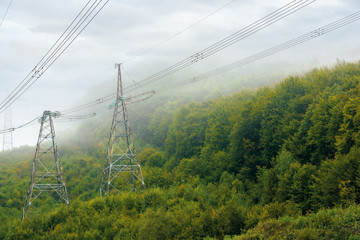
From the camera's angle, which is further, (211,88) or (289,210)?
(211,88)

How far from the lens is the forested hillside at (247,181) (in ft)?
92.4

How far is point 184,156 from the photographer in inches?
2660

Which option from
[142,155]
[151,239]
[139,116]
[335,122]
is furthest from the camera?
[139,116]

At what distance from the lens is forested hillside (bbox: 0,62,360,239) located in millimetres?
28156

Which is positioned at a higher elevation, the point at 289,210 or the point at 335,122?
the point at 335,122

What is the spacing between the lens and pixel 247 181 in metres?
46.2

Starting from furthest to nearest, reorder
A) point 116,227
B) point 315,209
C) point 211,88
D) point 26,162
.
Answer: point 211,88 → point 26,162 → point 116,227 → point 315,209

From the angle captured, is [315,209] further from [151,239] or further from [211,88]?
[211,88]

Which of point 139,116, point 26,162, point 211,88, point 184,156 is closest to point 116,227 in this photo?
point 184,156

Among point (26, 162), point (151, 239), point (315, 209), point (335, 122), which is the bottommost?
point (315, 209)

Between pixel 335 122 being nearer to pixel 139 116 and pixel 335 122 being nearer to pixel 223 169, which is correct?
pixel 223 169

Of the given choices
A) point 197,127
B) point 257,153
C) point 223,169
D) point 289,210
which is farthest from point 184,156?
point 289,210

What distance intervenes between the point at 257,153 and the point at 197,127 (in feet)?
69.6

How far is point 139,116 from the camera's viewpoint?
338 ft
